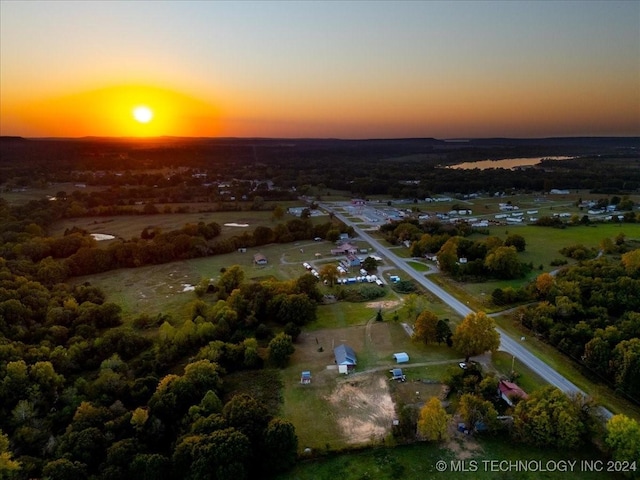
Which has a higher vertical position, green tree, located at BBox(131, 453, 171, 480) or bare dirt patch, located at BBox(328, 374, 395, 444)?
green tree, located at BBox(131, 453, 171, 480)

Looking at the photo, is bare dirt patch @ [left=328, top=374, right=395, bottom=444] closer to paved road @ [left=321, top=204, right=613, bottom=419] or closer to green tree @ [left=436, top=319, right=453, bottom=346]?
green tree @ [left=436, top=319, right=453, bottom=346]

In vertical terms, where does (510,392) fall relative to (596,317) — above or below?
below

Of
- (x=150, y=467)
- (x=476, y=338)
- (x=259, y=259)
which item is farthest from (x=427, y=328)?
(x=259, y=259)

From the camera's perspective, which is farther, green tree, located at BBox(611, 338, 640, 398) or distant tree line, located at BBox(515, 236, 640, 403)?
distant tree line, located at BBox(515, 236, 640, 403)

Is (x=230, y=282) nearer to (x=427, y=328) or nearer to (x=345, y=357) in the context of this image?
(x=345, y=357)

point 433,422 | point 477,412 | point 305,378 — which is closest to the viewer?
point 433,422

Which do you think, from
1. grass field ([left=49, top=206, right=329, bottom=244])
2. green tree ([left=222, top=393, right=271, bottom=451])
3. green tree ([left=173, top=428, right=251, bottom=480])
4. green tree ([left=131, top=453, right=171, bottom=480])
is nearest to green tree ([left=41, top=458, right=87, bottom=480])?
green tree ([left=131, top=453, right=171, bottom=480])
